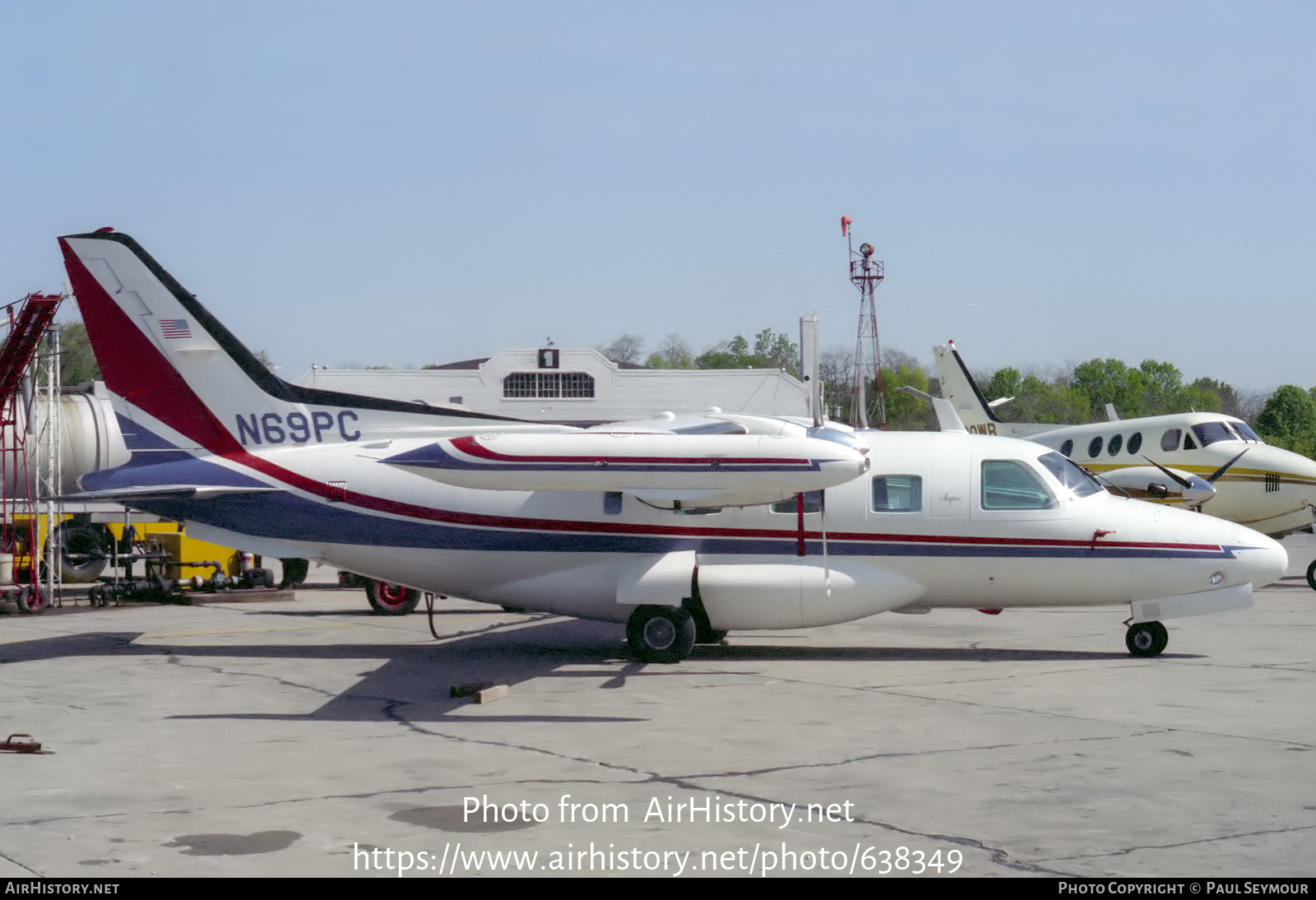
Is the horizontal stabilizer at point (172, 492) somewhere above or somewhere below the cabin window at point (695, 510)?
above

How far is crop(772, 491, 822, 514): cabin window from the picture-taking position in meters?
14.8

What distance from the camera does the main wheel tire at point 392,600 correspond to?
67.7 ft

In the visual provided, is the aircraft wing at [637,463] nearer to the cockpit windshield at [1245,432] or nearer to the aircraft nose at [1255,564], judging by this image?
the aircraft nose at [1255,564]

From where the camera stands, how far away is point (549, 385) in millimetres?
56281

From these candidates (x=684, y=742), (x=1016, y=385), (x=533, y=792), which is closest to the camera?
(x=533, y=792)

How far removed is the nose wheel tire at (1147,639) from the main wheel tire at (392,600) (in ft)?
37.0

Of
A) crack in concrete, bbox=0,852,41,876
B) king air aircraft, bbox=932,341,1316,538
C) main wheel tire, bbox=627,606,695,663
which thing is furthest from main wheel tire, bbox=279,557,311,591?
crack in concrete, bbox=0,852,41,876

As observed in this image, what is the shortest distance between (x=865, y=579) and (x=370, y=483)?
6176mm

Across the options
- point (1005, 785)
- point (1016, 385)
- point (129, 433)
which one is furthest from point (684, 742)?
point (1016, 385)

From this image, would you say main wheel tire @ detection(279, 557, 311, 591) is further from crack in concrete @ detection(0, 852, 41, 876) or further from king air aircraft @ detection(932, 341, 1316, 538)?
crack in concrete @ detection(0, 852, 41, 876)

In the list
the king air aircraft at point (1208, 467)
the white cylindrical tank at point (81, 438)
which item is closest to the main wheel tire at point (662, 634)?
the king air aircraft at point (1208, 467)

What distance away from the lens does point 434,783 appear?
881 cm

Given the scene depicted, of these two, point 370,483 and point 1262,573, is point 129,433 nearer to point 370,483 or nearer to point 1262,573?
point 370,483
